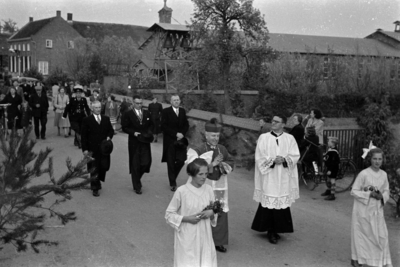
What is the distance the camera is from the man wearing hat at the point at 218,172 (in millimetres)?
6566

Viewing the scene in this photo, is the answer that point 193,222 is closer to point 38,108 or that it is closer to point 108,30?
point 38,108

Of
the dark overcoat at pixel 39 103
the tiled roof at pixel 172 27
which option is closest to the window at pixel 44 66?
the tiled roof at pixel 172 27

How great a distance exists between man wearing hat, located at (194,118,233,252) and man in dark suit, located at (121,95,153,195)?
322 centimetres

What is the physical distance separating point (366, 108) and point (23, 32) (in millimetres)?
61294

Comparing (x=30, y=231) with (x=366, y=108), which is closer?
(x=30, y=231)

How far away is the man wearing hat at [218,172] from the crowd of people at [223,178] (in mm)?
10

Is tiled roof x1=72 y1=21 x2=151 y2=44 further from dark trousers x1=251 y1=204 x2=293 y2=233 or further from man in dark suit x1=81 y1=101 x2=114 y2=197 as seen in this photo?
dark trousers x1=251 y1=204 x2=293 y2=233

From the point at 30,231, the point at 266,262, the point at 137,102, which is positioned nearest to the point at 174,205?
the point at 30,231

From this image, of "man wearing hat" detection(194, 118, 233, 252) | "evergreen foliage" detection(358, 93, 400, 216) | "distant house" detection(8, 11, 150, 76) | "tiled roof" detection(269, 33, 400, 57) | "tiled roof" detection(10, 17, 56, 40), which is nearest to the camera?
"man wearing hat" detection(194, 118, 233, 252)

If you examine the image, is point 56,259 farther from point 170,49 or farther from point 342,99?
point 170,49

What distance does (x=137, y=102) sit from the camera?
1008 centimetres

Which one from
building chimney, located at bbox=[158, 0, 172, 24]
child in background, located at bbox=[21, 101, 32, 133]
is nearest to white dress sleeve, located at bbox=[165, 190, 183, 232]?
child in background, located at bbox=[21, 101, 32, 133]

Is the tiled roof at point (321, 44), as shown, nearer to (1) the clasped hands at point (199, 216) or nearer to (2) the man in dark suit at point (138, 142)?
(2) the man in dark suit at point (138, 142)

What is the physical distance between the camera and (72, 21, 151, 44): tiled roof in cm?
7075
